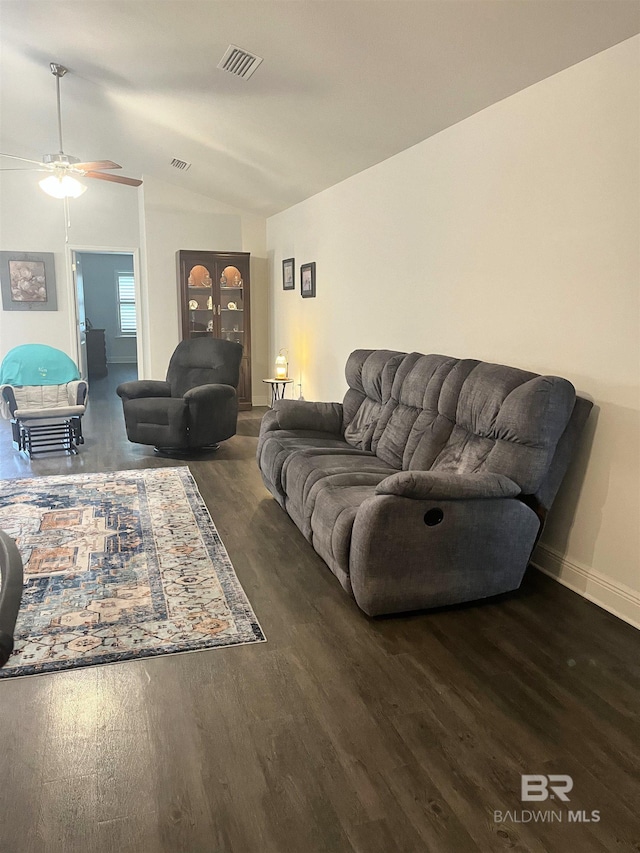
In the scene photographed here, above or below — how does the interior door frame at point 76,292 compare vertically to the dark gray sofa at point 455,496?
above

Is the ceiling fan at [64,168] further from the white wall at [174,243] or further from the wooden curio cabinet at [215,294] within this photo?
the white wall at [174,243]

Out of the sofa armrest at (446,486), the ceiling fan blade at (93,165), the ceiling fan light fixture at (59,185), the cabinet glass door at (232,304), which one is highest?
the ceiling fan blade at (93,165)

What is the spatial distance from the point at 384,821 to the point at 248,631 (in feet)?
3.47

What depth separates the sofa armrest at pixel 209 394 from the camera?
5.27 metres

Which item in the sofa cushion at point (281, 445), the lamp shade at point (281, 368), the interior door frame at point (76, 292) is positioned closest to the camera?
the sofa cushion at point (281, 445)

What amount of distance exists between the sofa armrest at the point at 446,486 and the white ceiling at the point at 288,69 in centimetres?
185

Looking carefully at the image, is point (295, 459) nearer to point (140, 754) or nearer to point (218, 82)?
point (140, 754)

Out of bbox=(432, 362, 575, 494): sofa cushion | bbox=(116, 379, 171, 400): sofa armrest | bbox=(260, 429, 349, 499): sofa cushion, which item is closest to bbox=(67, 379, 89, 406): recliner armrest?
bbox=(116, 379, 171, 400): sofa armrest

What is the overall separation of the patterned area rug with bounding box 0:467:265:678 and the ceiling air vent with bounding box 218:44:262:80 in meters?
2.65

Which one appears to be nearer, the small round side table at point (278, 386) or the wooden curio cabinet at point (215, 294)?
the small round side table at point (278, 386)

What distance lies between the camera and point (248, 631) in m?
2.59

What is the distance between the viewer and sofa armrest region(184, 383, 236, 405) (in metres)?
5.27

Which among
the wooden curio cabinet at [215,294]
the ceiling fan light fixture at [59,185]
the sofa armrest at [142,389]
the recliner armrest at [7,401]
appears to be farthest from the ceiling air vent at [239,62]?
the wooden curio cabinet at [215,294]

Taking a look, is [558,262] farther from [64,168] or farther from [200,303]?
[200,303]
